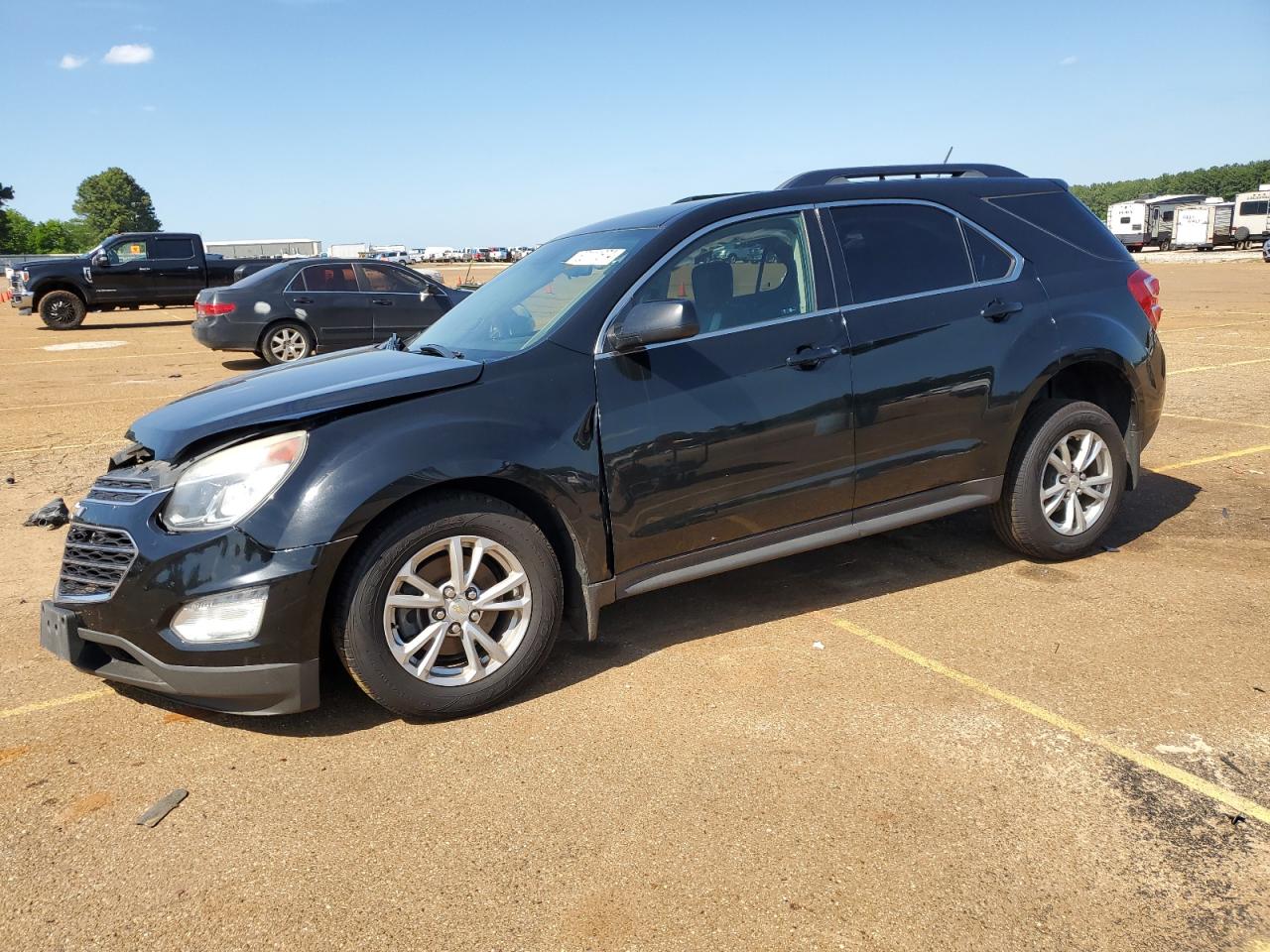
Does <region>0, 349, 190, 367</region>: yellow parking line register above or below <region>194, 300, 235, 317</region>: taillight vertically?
below

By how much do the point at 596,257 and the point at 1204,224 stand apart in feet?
190

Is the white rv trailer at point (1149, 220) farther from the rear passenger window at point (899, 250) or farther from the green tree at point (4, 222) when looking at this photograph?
the green tree at point (4, 222)

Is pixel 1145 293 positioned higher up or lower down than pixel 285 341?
higher up

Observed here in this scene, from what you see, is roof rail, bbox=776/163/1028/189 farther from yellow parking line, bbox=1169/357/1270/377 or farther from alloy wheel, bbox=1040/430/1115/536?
yellow parking line, bbox=1169/357/1270/377

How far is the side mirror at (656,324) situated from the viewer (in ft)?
12.1

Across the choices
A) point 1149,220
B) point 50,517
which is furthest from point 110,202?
point 50,517

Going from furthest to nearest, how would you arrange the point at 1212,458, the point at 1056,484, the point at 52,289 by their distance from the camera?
the point at 52,289, the point at 1212,458, the point at 1056,484

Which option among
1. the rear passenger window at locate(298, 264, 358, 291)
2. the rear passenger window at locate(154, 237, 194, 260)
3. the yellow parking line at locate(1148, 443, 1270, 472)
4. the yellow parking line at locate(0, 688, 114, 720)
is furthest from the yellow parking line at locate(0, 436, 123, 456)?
the rear passenger window at locate(154, 237, 194, 260)

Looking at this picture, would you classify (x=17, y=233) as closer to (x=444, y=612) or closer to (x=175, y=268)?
(x=175, y=268)

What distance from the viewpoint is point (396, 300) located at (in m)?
14.5

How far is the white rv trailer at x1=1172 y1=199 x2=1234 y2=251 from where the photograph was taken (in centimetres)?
5225

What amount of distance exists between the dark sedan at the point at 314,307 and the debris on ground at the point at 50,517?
760 centimetres

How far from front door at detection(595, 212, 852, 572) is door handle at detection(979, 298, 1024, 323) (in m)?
0.84

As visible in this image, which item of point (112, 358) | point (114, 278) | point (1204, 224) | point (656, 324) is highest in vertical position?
point (114, 278)
